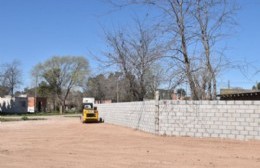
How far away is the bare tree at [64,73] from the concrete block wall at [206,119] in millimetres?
78134

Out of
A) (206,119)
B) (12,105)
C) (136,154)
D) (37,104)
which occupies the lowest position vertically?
(136,154)

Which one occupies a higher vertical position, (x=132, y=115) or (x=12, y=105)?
(x=12, y=105)

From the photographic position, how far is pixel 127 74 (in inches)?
1406

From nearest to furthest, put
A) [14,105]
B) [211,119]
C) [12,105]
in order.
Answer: [211,119], [12,105], [14,105]

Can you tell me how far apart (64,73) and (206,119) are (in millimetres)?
84444

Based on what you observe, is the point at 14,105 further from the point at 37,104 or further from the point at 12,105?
the point at 37,104

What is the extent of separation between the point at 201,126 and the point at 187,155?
5.25 m

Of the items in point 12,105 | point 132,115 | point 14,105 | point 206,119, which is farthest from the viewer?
point 14,105

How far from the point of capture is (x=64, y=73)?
10144 centimetres

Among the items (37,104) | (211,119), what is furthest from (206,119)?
(37,104)

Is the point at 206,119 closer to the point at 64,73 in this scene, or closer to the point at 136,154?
the point at 136,154

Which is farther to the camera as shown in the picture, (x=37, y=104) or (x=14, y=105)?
(x=37, y=104)

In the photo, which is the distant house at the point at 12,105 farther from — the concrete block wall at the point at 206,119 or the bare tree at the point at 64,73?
the concrete block wall at the point at 206,119

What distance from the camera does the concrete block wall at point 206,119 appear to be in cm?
1795
